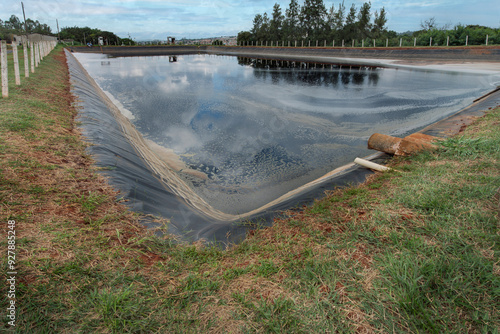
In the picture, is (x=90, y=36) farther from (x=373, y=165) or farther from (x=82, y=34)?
(x=373, y=165)

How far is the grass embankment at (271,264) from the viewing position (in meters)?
1.91

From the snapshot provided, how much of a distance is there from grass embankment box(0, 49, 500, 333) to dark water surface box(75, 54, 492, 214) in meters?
2.09

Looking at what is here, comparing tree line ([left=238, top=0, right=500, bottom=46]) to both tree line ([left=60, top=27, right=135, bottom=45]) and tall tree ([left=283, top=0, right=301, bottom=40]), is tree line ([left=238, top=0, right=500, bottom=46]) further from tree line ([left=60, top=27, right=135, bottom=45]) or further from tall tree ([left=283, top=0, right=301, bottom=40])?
tree line ([left=60, top=27, right=135, bottom=45])

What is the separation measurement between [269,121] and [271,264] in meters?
8.27

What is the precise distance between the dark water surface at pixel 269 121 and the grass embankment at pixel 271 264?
6.86ft

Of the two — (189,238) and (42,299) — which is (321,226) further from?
(42,299)

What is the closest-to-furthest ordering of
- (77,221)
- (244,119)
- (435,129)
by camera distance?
(77,221)
(435,129)
(244,119)

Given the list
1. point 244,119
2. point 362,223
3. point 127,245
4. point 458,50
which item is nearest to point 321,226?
point 362,223

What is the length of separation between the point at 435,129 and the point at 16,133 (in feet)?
29.8

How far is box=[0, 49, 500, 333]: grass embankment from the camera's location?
1911 mm

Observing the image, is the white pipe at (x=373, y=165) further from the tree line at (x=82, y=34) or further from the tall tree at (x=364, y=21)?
the tree line at (x=82, y=34)

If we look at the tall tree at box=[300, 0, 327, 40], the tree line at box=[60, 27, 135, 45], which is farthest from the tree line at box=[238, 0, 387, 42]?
the tree line at box=[60, 27, 135, 45]

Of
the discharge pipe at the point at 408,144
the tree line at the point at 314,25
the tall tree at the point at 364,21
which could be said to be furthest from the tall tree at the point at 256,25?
the discharge pipe at the point at 408,144

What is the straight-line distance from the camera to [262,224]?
3717mm
